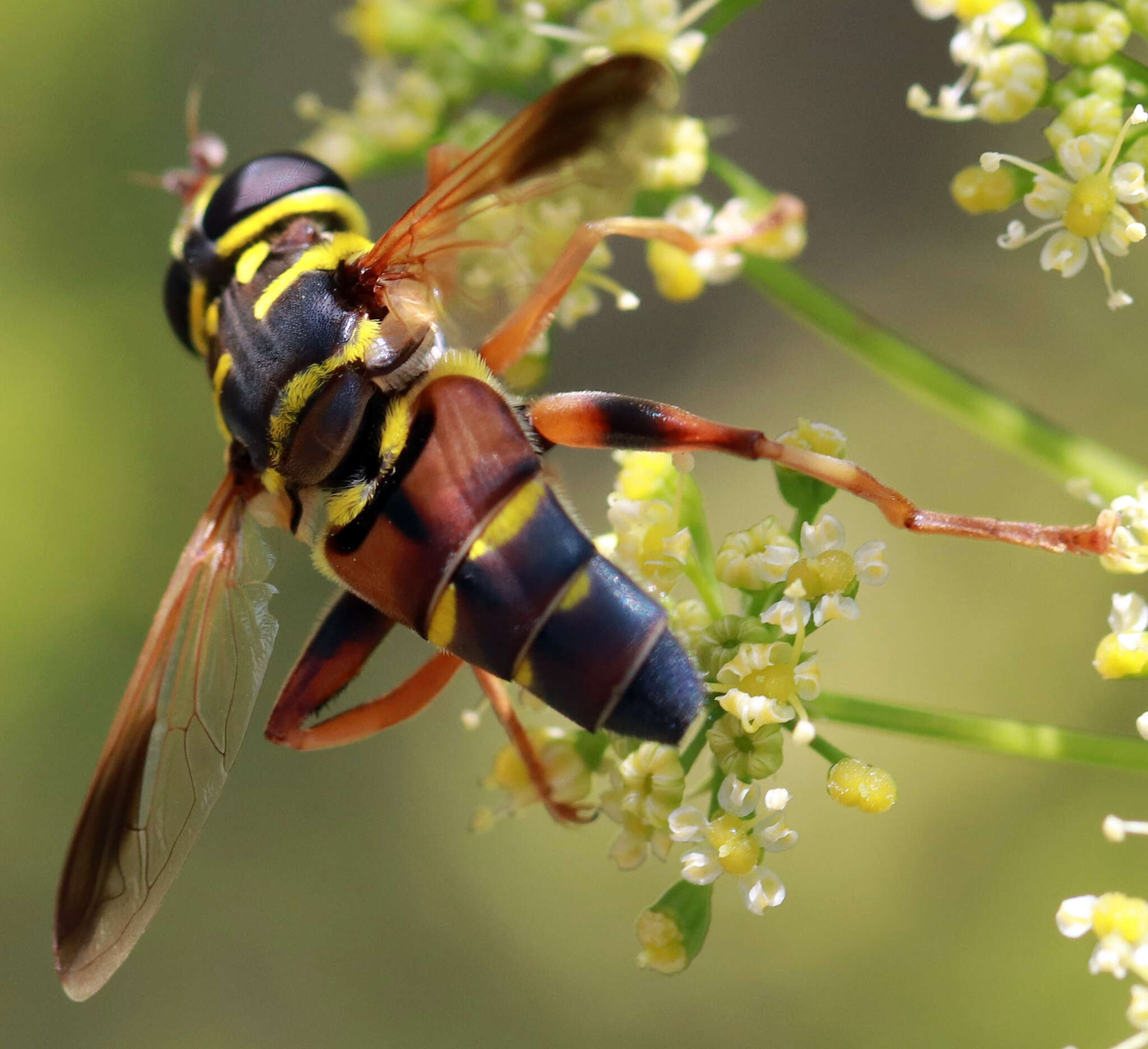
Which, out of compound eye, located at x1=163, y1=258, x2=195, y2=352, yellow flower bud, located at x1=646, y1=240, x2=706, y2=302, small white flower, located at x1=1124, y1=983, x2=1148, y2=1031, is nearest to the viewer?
small white flower, located at x1=1124, y1=983, x2=1148, y2=1031

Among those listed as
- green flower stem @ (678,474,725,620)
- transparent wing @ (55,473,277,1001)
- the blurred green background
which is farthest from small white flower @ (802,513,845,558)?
the blurred green background

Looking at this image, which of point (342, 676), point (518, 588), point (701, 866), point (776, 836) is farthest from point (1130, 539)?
point (342, 676)

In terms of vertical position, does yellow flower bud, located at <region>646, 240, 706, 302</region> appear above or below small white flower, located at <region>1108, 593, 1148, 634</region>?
above

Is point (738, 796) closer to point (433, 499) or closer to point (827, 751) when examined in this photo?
point (827, 751)

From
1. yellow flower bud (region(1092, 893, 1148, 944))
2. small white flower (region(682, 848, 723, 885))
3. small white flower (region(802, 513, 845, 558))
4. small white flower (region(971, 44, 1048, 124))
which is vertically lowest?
yellow flower bud (region(1092, 893, 1148, 944))

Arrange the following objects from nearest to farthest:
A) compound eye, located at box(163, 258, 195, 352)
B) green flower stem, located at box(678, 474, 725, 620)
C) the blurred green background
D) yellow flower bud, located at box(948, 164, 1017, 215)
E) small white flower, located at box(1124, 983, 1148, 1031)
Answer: small white flower, located at box(1124, 983, 1148, 1031)
green flower stem, located at box(678, 474, 725, 620)
yellow flower bud, located at box(948, 164, 1017, 215)
compound eye, located at box(163, 258, 195, 352)
the blurred green background

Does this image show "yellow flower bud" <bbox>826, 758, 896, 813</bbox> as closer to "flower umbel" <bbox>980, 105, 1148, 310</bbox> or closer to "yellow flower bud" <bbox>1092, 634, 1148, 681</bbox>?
"yellow flower bud" <bbox>1092, 634, 1148, 681</bbox>

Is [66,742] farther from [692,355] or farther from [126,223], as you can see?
[692,355]

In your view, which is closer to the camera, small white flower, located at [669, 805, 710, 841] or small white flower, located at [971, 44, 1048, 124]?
small white flower, located at [669, 805, 710, 841]
